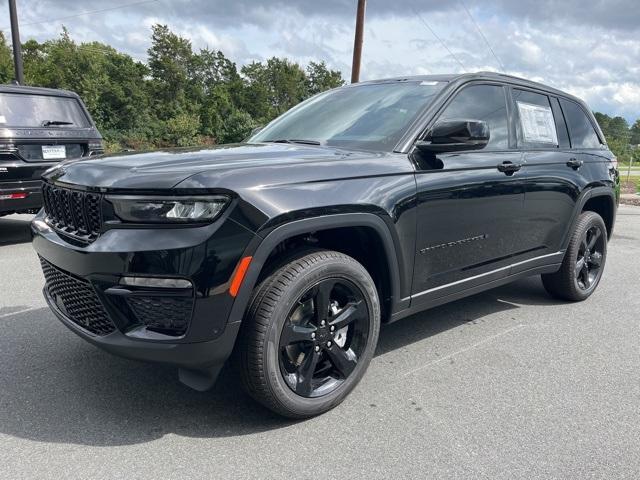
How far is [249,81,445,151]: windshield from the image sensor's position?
10.9ft

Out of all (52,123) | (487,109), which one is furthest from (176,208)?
(52,123)

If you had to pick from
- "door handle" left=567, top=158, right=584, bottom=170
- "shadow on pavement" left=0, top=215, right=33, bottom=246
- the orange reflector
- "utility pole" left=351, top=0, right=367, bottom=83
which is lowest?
"shadow on pavement" left=0, top=215, right=33, bottom=246

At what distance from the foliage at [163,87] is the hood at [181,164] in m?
33.7

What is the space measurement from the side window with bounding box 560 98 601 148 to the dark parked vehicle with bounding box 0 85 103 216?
202 inches

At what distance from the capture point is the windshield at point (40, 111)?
6.54 metres

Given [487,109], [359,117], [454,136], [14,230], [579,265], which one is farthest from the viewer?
[14,230]

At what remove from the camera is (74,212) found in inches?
105

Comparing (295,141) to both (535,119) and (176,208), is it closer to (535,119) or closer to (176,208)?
(176,208)

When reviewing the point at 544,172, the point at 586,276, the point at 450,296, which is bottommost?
the point at 586,276

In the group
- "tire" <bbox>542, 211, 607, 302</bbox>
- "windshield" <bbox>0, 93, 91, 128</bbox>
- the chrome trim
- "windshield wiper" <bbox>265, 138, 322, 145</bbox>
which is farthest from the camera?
"windshield" <bbox>0, 93, 91, 128</bbox>

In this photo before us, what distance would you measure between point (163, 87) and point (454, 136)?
60.9 m

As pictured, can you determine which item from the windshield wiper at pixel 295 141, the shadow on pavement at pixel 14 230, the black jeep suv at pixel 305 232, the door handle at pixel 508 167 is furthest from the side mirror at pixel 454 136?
the shadow on pavement at pixel 14 230

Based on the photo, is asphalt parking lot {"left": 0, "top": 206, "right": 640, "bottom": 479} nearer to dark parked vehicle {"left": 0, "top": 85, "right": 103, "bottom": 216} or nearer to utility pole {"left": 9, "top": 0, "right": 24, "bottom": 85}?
dark parked vehicle {"left": 0, "top": 85, "right": 103, "bottom": 216}

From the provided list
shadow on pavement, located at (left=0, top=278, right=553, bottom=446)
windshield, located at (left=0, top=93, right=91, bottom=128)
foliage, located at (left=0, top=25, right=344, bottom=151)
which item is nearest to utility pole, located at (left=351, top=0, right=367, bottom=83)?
windshield, located at (left=0, top=93, right=91, bottom=128)
